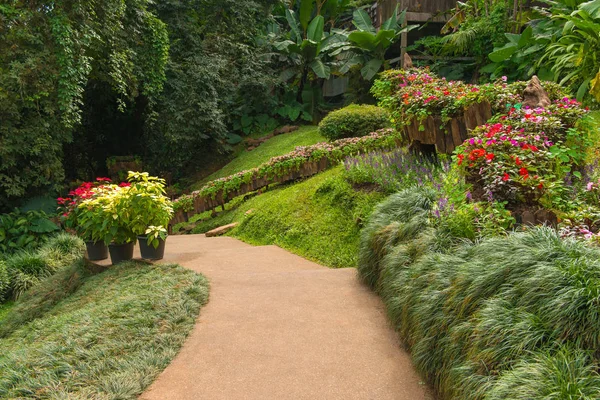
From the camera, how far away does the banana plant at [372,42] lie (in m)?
14.7

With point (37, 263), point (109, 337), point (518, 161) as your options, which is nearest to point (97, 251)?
point (37, 263)

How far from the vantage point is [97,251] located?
602 centimetres

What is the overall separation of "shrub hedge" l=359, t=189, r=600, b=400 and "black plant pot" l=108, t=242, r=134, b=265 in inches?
143

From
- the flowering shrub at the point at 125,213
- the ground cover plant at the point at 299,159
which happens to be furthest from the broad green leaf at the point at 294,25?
the flowering shrub at the point at 125,213

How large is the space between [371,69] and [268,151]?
4.45 m

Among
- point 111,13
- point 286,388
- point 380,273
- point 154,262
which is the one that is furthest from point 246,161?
point 286,388

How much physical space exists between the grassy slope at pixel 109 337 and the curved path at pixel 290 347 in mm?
144

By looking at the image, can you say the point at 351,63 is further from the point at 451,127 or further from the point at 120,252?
the point at 120,252

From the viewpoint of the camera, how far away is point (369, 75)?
49.0 feet

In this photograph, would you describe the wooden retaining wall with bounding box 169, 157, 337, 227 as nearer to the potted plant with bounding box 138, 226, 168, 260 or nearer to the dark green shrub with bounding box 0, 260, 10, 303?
the dark green shrub with bounding box 0, 260, 10, 303

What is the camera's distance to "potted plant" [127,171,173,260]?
216 inches

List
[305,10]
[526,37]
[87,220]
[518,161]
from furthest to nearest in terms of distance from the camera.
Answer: [305,10], [526,37], [87,220], [518,161]

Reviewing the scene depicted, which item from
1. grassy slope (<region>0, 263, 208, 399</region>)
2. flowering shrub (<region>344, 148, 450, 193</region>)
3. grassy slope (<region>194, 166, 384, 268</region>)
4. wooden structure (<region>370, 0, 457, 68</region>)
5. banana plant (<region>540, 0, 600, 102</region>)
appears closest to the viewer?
grassy slope (<region>0, 263, 208, 399</region>)

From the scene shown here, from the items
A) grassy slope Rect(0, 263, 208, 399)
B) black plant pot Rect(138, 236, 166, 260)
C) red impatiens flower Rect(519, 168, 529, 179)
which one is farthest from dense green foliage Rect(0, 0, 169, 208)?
red impatiens flower Rect(519, 168, 529, 179)
